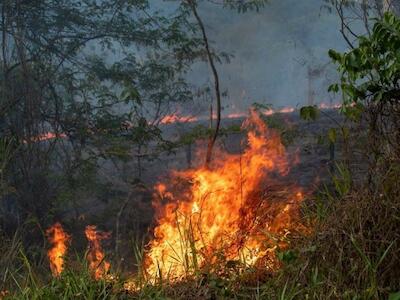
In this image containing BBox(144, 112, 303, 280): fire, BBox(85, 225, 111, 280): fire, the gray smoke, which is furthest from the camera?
the gray smoke

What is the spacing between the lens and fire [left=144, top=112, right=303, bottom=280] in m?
4.22

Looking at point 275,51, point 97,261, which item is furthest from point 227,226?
point 275,51

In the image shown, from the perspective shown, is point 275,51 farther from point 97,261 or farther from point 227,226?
point 97,261

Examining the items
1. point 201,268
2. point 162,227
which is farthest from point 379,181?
point 162,227

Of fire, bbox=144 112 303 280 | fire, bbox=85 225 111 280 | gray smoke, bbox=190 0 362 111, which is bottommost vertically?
fire, bbox=85 225 111 280

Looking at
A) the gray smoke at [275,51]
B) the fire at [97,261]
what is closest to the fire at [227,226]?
the fire at [97,261]

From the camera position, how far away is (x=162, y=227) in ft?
16.7

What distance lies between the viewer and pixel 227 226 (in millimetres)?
4762

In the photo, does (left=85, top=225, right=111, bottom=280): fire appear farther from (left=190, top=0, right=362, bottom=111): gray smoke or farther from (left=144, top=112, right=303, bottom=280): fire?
(left=190, top=0, right=362, bottom=111): gray smoke

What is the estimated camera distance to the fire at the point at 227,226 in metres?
4.22

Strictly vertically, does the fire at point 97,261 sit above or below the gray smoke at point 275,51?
below

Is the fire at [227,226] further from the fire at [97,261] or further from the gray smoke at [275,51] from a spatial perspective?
the gray smoke at [275,51]

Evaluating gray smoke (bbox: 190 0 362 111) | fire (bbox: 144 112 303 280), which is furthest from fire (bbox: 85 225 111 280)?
gray smoke (bbox: 190 0 362 111)

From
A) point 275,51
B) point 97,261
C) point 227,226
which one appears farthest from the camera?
point 275,51
